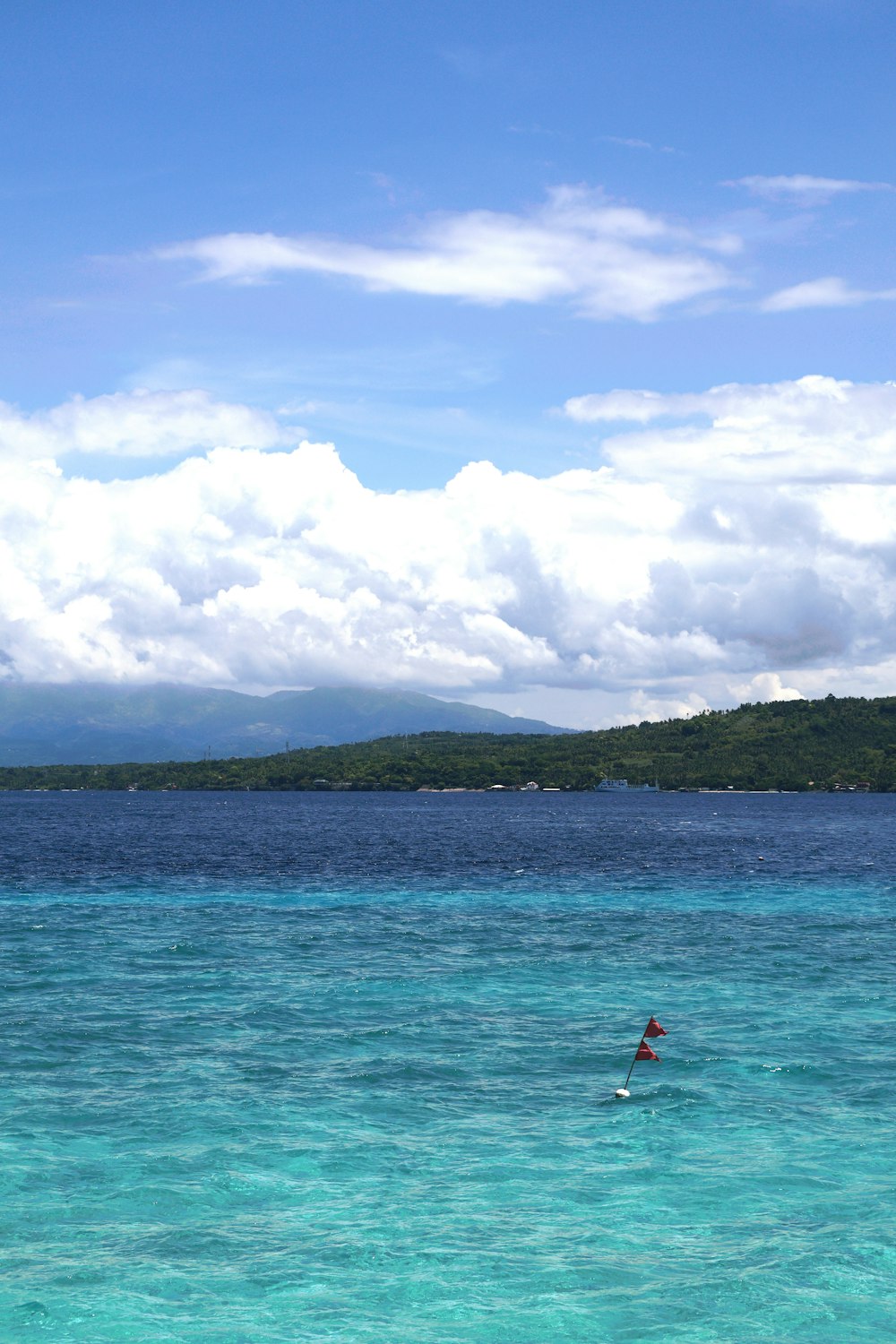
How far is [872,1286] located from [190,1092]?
55.6 ft

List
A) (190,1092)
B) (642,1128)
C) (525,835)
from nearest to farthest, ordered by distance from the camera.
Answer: (642,1128) < (190,1092) < (525,835)

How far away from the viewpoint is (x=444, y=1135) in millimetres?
26547

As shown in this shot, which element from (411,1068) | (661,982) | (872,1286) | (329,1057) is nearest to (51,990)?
(329,1057)

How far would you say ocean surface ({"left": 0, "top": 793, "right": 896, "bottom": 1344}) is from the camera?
1891 cm

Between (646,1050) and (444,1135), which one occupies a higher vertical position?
(646,1050)

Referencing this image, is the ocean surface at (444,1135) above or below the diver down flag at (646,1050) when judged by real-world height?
below

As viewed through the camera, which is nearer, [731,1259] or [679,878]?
[731,1259]

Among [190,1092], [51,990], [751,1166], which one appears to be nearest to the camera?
[751,1166]

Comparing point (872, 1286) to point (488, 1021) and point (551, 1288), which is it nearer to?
point (551, 1288)

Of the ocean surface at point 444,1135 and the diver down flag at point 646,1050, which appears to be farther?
the diver down flag at point 646,1050

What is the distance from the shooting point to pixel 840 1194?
2327cm

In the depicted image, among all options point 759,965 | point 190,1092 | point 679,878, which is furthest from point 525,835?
point 190,1092

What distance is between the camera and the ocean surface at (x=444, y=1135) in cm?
1891

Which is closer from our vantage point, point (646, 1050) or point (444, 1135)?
point (444, 1135)
